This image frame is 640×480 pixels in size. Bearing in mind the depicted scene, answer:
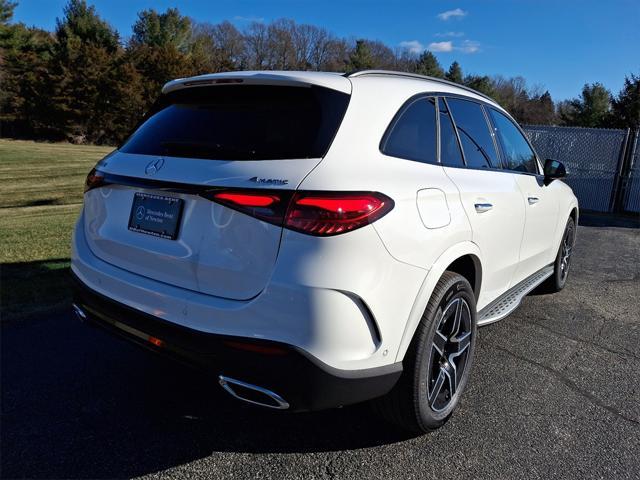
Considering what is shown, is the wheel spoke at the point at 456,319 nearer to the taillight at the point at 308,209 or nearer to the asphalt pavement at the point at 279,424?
the asphalt pavement at the point at 279,424

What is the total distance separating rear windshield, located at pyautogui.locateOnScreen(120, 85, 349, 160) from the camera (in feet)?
7.59

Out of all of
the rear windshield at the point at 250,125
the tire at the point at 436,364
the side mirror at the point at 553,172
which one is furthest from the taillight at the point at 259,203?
the side mirror at the point at 553,172

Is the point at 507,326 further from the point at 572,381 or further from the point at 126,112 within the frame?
the point at 126,112

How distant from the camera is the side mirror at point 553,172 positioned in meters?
4.52

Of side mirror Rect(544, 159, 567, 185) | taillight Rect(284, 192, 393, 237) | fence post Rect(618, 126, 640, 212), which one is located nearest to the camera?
taillight Rect(284, 192, 393, 237)

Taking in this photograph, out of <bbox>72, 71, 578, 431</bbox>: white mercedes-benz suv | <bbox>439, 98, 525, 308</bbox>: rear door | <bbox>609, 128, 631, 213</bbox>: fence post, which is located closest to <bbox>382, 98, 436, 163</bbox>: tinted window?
<bbox>72, 71, 578, 431</bbox>: white mercedes-benz suv

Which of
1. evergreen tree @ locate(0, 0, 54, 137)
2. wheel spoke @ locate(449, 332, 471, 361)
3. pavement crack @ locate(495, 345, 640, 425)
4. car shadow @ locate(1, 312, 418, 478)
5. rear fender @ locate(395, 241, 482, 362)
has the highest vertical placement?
evergreen tree @ locate(0, 0, 54, 137)

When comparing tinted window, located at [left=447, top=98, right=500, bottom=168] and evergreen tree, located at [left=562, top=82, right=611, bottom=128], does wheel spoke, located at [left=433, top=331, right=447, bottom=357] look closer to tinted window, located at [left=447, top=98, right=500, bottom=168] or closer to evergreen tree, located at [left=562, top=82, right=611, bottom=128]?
tinted window, located at [left=447, top=98, right=500, bottom=168]

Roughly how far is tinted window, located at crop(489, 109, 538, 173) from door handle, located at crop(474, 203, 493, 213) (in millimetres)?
877

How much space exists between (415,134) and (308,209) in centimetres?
97

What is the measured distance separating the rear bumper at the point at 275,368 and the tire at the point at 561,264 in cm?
356

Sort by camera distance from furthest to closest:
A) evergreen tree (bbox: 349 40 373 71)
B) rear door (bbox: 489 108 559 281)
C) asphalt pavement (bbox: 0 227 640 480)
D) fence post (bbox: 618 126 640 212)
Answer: evergreen tree (bbox: 349 40 373 71)
fence post (bbox: 618 126 640 212)
rear door (bbox: 489 108 559 281)
asphalt pavement (bbox: 0 227 640 480)

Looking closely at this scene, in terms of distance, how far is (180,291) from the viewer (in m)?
2.34

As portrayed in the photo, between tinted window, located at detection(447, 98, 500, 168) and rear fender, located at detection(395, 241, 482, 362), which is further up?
tinted window, located at detection(447, 98, 500, 168)
